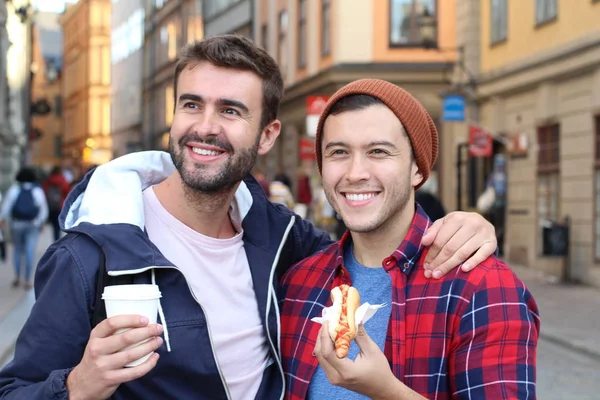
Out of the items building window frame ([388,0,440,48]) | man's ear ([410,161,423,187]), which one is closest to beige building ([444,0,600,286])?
building window frame ([388,0,440,48])

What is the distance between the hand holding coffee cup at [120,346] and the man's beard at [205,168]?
80 cm

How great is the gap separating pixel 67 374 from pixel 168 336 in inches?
13.7

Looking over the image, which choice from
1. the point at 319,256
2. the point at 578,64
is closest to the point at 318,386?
the point at 319,256

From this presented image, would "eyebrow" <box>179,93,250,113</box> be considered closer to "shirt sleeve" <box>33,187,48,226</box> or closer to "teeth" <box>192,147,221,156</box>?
"teeth" <box>192,147,221,156</box>

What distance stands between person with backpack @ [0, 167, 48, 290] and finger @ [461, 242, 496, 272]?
11.6 metres

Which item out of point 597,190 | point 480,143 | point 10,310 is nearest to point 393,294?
point 10,310

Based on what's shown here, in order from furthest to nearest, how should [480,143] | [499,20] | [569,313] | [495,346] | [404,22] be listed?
[404,22] < [499,20] < [480,143] < [569,313] < [495,346]

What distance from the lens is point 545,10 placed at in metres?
16.6

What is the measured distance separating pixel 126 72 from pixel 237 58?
6101 cm

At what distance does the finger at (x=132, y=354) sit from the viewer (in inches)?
87.8

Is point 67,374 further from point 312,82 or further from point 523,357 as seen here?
point 312,82

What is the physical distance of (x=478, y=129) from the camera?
1900cm

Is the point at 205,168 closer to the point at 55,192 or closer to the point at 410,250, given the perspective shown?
Result: the point at 410,250

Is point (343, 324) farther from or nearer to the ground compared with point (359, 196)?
nearer to the ground
